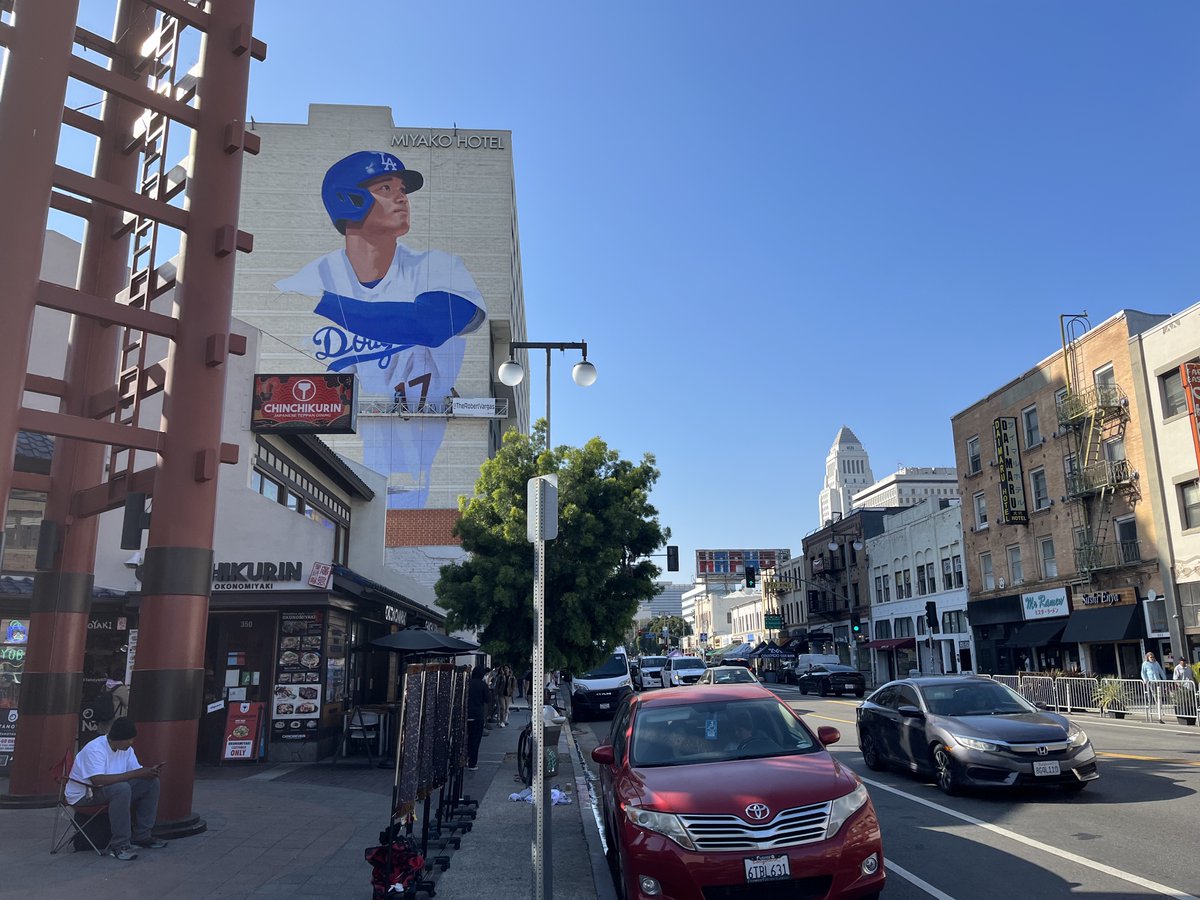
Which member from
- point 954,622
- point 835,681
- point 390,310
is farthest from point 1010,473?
point 390,310

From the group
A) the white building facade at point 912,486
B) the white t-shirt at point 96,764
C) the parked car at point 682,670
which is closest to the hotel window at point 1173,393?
the parked car at point 682,670

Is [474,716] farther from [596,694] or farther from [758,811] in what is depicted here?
[596,694]

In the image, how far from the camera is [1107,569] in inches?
1283

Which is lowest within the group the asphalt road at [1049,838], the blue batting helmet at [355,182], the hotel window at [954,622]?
the asphalt road at [1049,838]

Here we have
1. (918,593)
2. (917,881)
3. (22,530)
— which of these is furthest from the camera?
(918,593)

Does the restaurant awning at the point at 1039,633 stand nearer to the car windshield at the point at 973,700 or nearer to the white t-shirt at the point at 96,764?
the car windshield at the point at 973,700

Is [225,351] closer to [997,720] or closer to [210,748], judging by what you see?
[210,748]

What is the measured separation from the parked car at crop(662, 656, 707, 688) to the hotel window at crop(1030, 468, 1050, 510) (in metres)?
15.9

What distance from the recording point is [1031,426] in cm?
3875

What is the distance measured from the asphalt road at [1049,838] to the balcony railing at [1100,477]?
2123 centimetres

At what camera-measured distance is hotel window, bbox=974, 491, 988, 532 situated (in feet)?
141

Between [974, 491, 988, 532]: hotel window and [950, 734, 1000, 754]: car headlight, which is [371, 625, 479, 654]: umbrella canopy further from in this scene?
[974, 491, 988, 532]: hotel window

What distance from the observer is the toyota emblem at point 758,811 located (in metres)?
5.98

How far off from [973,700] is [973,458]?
3507 centimetres
